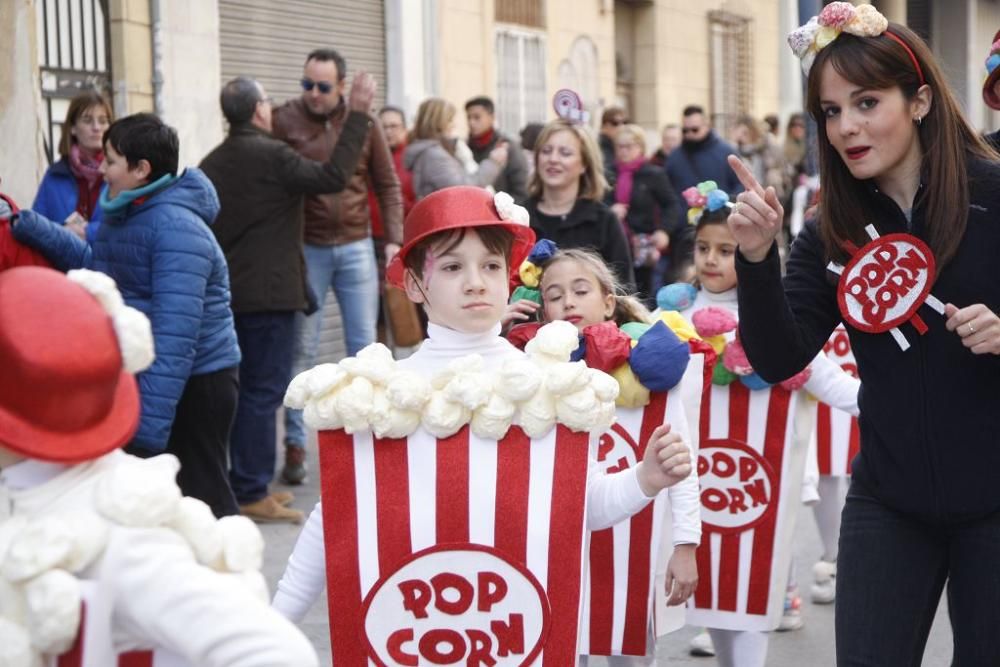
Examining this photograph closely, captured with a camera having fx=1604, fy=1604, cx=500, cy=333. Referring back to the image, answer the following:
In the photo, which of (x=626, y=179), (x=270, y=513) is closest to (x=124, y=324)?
(x=270, y=513)

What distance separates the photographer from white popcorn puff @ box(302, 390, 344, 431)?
3.21 meters

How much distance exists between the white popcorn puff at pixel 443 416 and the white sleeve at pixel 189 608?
102cm

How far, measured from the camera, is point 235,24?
460 inches

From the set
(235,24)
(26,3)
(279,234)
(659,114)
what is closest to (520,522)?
(279,234)

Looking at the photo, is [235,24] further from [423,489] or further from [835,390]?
[423,489]

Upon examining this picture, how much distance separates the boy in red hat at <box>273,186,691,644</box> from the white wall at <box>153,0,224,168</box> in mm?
7437

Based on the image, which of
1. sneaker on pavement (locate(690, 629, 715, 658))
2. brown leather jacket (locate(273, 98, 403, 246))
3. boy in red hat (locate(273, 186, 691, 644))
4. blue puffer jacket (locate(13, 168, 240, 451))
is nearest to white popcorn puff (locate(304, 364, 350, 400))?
boy in red hat (locate(273, 186, 691, 644))

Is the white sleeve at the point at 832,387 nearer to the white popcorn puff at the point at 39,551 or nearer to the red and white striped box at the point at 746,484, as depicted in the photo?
the red and white striped box at the point at 746,484

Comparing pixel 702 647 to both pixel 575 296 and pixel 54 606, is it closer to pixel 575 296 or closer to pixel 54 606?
pixel 575 296

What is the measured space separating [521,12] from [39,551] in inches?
610

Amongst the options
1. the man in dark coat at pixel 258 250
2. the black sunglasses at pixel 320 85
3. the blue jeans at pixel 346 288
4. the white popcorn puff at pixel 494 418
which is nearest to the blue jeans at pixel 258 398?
the man in dark coat at pixel 258 250

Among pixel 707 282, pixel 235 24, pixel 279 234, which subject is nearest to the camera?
pixel 707 282

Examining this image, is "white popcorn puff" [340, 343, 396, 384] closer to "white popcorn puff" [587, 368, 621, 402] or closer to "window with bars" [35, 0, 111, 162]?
"white popcorn puff" [587, 368, 621, 402]

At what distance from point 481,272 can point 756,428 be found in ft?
6.12
